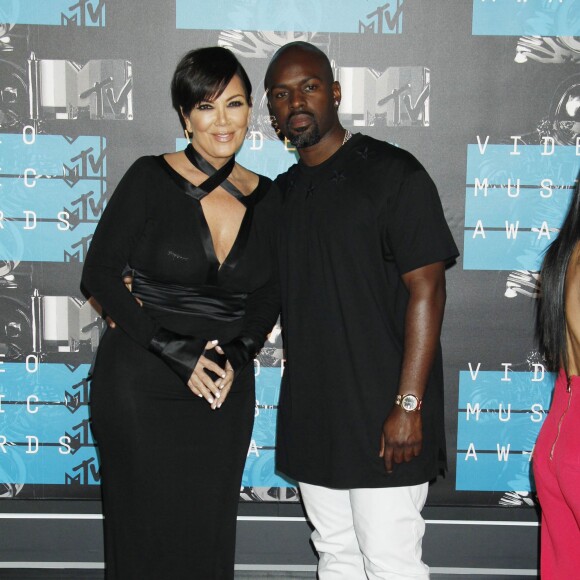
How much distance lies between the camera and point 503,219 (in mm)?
2807

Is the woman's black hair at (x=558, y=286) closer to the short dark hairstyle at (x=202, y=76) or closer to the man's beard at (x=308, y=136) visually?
the man's beard at (x=308, y=136)

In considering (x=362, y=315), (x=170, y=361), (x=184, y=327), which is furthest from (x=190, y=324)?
(x=362, y=315)

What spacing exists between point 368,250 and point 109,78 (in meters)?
1.38

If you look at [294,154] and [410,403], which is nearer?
[410,403]

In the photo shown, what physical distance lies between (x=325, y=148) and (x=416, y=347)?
62 centimetres

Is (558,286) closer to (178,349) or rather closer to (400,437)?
(400,437)

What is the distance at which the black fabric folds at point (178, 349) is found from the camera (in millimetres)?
2029

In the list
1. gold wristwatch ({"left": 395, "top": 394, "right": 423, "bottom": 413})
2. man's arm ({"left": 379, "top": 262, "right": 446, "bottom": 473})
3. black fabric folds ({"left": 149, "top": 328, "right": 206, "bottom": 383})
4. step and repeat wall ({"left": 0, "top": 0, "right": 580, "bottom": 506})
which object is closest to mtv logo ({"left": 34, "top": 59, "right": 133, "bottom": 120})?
step and repeat wall ({"left": 0, "top": 0, "right": 580, "bottom": 506})

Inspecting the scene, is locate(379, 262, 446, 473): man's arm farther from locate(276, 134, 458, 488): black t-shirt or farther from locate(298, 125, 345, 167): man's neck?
locate(298, 125, 345, 167): man's neck

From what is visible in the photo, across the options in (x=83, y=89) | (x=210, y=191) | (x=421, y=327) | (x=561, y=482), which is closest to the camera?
(x=561, y=482)

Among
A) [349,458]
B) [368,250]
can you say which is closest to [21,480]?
[349,458]

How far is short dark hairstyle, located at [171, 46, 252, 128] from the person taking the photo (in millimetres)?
2033

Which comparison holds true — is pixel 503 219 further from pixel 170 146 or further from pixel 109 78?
pixel 109 78

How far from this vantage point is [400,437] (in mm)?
1927
